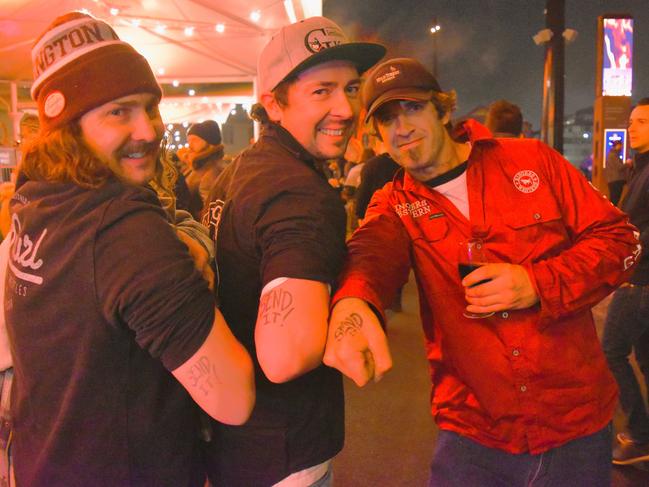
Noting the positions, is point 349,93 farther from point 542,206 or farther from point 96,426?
point 96,426

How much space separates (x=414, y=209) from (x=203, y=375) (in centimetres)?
111

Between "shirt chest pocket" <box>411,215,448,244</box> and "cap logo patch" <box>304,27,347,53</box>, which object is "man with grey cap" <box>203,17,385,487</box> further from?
"shirt chest pocket" <box>411,215,448,244</box>

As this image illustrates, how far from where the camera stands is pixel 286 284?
1382 mm

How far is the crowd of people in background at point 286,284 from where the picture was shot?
1.37m

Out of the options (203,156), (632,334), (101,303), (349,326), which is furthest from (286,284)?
(203,156)

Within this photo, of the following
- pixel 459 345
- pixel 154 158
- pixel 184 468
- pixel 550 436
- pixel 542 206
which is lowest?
pixel 550 436

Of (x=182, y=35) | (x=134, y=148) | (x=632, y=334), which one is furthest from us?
(x=182, y=35)

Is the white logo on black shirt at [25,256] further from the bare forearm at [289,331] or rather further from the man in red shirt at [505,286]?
the man in red shirt at [505,286]

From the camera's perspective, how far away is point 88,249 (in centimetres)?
133

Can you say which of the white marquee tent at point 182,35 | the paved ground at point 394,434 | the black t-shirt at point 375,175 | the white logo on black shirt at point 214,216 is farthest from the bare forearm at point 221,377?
the white marquee tent at point 182,35

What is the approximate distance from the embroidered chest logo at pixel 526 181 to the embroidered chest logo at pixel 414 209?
0.34 meters

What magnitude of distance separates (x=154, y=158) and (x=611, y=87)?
14291 mm

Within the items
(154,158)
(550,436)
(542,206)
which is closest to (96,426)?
(154,158)

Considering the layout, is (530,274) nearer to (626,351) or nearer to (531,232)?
(531,232)
